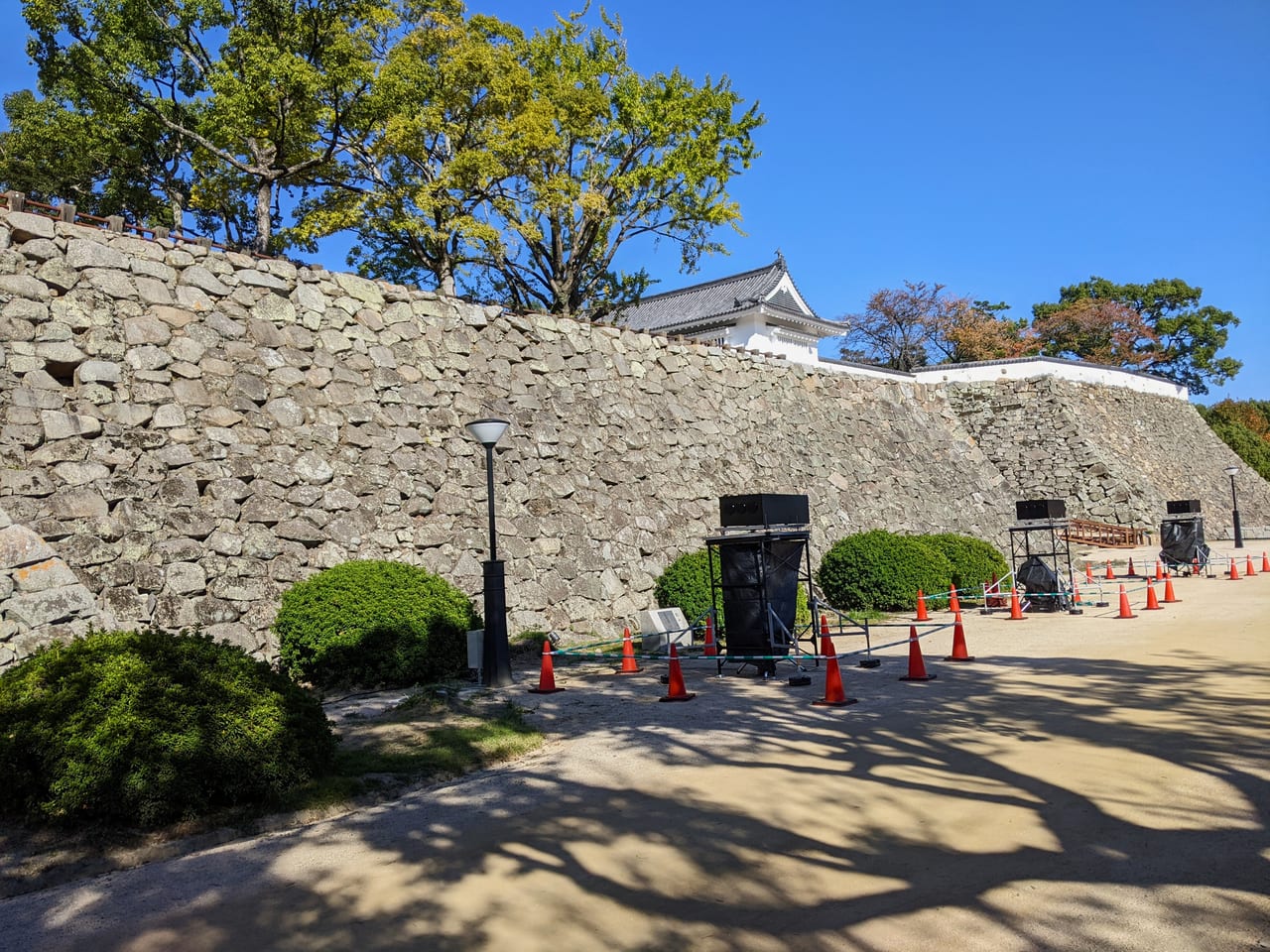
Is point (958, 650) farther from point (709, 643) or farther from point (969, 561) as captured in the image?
point (969, 561)

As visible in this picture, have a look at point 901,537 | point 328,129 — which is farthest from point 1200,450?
point 328,129

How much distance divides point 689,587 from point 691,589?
50 millimetres

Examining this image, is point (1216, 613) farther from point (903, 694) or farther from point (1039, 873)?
point (1039, 873)

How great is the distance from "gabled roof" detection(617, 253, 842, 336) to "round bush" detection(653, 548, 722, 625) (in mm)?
21195

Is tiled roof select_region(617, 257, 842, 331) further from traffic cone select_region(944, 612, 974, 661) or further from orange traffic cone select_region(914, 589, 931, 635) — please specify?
traffic cone select_region(944, 612, 974, 661)

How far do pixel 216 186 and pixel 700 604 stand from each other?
749 inches

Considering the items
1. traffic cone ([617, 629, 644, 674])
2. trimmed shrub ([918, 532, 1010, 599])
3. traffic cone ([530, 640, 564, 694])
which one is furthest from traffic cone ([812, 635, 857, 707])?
trimmed shrub ([918, 532, 1010, 599])

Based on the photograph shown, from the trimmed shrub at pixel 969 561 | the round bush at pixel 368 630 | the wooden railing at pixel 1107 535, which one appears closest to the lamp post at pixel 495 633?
the round bush at pixel 368 630

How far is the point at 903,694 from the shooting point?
9.54 meters

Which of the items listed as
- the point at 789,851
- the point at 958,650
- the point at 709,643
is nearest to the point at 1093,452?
the point at 958,650

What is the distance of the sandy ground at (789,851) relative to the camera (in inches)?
159

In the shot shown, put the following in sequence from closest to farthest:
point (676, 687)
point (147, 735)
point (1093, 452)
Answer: point (147, 735) < point (676, 687) < point (1093, 452)

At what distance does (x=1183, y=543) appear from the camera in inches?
936

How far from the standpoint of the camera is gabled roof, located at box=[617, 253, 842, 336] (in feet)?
124
